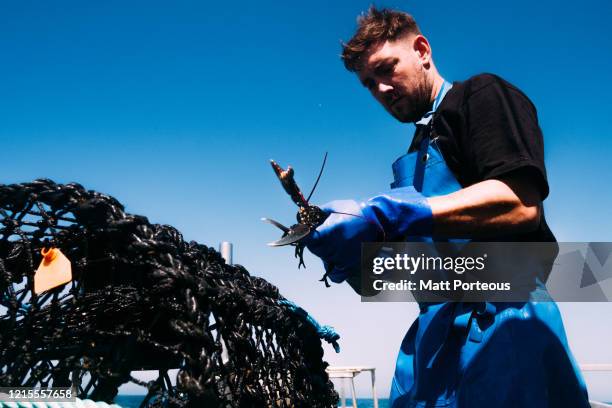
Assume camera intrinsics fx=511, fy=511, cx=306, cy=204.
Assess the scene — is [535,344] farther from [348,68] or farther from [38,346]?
[38,346]

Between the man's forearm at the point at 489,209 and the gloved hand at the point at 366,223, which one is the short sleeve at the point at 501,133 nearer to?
the man's forearm at the point at 489,209

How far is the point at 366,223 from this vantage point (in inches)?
51.8

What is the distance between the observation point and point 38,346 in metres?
1.47

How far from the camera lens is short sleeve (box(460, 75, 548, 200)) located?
1265mm

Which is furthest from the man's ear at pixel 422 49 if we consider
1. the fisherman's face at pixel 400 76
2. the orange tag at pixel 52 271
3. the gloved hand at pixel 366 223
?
the orange tag at pixel 52 271

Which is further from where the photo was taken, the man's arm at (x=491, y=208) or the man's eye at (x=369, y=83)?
the man's eye at (x=369, y=83)

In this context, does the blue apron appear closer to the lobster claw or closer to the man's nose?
the man's nose

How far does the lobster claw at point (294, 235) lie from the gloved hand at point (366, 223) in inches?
1.1

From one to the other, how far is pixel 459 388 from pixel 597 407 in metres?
3.12

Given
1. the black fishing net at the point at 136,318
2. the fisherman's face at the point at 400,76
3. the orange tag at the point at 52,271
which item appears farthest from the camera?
the fisherman's face at the point at 400,76

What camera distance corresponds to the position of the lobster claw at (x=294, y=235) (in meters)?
1.24

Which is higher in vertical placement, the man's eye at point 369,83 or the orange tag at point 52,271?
the man's eye at point 369,83

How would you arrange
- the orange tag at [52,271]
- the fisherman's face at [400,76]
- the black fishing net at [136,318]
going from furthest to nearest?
the fisherman's face at [400,76], the orange tag at [52,271], the black fishing net at [136,318]

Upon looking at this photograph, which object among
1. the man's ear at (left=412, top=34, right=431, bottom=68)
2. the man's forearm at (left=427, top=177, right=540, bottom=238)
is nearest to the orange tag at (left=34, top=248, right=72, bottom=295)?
the man's forearm at (left=427, top=177, right=540, bottom=238)
